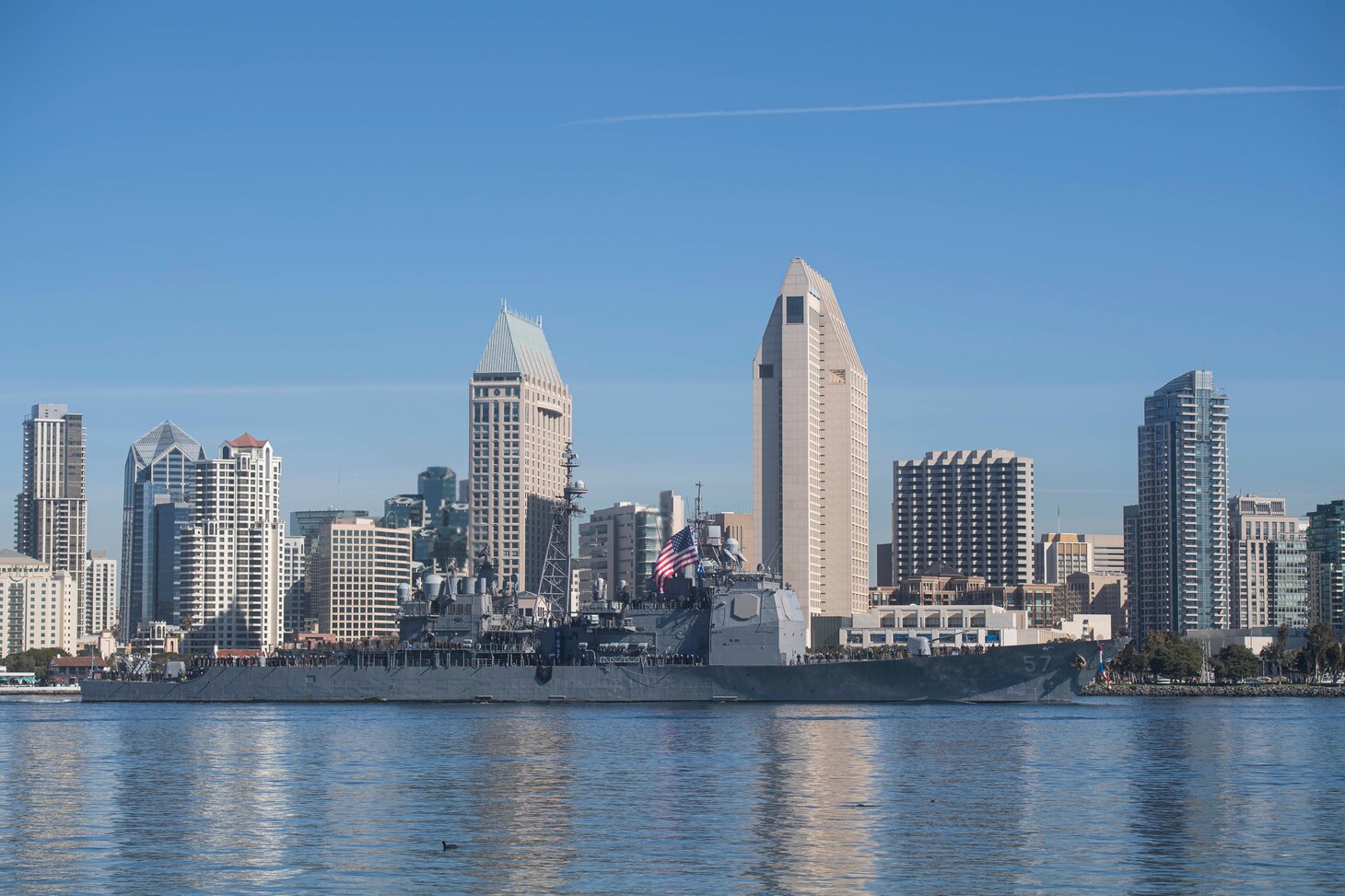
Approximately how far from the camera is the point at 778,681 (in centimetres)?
8706

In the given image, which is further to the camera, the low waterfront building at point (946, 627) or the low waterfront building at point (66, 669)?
the low waterfront building at point (66, 669)

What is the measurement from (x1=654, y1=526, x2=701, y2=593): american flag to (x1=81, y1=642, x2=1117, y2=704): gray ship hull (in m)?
5.41

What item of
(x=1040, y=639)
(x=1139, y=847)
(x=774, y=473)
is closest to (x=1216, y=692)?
(x=1040, y=639)

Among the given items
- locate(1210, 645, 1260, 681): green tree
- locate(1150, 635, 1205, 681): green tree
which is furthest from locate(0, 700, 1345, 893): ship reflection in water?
locate(1210, 645, 1260, 681): green tree

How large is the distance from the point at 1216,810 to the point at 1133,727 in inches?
1324

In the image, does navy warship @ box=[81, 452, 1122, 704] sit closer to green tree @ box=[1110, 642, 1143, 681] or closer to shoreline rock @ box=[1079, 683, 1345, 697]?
shoreline rock @ box=[1079, 683, 1345, 697]

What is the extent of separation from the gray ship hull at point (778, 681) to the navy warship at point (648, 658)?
2.7 inches

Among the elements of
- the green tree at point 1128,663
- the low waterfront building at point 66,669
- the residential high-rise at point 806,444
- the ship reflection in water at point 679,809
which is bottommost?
the low waterfront building at point 66,669

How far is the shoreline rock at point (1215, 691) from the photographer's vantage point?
132250 mm

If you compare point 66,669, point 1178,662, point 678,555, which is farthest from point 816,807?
point 66,669

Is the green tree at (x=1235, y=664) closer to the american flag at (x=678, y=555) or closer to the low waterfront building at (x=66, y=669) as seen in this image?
the american flag at (x=678, y=555)

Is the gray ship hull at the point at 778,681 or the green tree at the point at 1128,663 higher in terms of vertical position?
the gray ship hull at the point at 778,681

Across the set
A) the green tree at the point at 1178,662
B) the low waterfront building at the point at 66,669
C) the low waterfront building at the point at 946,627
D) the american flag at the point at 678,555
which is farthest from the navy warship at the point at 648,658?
the low waterfront building at the point at 66,669

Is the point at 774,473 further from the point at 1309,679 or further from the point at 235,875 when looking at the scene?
the point at 235,875
